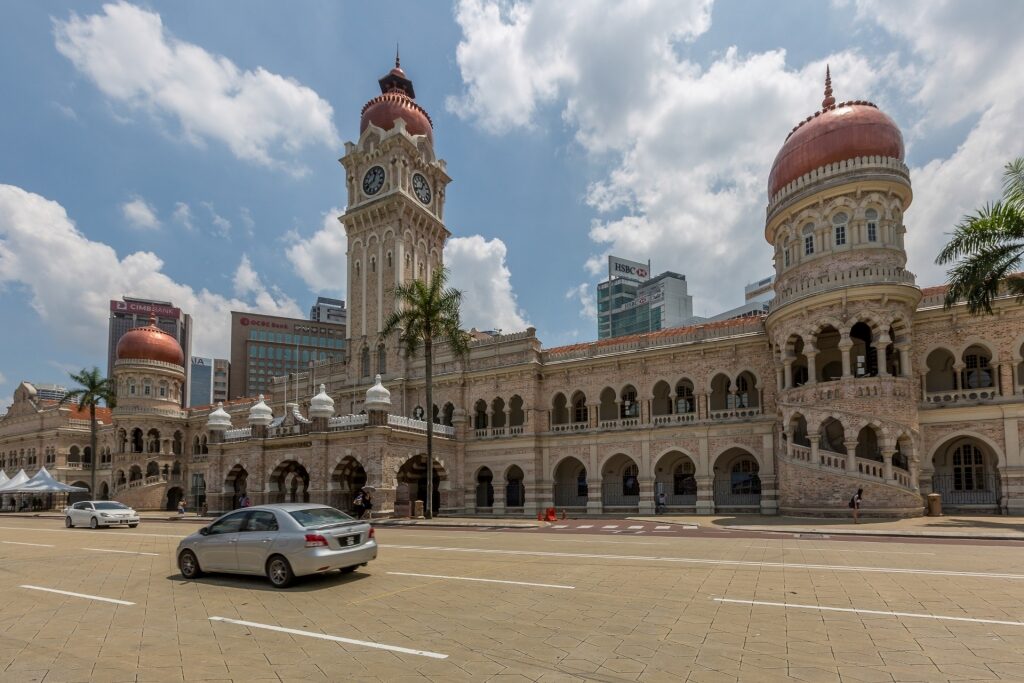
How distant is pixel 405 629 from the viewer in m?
7.16

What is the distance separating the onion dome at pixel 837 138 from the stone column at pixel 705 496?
49.1 ft

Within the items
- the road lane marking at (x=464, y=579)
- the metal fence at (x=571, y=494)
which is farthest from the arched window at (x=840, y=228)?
the road lane marking at (x=464, y=579)

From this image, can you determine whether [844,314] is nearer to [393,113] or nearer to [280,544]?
[280,544]

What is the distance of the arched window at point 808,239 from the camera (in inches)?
1107

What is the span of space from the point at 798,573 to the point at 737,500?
21710 mm

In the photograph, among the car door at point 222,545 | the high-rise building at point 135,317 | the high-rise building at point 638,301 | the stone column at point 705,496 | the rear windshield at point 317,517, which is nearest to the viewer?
the rear windshield at point 317,517

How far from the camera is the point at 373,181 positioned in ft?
145

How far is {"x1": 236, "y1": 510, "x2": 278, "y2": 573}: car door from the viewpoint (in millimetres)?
10242

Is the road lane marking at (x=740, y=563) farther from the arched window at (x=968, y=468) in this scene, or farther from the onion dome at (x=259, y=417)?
the onion dome at (x=259, y=417)

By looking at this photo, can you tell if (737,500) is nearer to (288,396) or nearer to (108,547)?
(108,547)

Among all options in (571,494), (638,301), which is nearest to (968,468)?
(571,494)

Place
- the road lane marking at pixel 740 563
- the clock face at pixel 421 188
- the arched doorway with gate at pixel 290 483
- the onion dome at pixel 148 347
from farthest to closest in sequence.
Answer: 1. the onion dome at pixel 148 347
2. the clock face at pixel 421 188
3. the arched doorway with gate at pixel 290 483
4. the road lane marking at pixel 740 563

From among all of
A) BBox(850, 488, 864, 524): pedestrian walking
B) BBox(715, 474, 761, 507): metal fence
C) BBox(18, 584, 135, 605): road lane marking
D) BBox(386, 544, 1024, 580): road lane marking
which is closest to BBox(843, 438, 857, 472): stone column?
BBox(850, 488, 864, 524): pedestrian walking

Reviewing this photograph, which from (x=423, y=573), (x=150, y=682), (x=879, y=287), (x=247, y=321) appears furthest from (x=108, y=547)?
(x=247, y=321)
